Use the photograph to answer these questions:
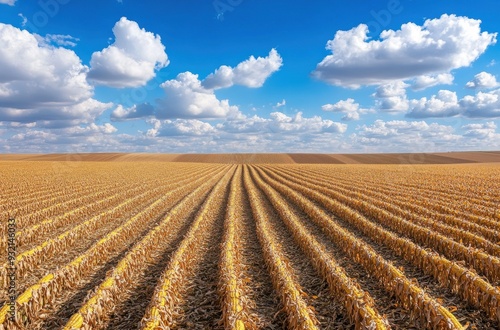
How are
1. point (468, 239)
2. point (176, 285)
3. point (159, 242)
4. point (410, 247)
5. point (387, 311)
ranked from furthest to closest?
Answer: 1. point (159, 242)
2. point (468, 239)
3. point (410, 247)
4. point (176, 285)
5. point (387, 311)

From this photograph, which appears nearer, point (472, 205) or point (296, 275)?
point (296, 275)

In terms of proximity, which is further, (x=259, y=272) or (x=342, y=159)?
(x=342, y=159)

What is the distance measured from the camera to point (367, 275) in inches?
367

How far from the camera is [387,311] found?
23.5ft

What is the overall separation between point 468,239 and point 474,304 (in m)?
4.88

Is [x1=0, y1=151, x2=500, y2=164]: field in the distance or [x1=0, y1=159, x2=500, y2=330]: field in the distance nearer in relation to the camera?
[x1=0, y1=159, x2=500, y2=330]: field in the distance

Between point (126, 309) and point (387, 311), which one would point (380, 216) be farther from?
point (126, 309)

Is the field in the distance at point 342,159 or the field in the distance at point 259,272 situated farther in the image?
the field in the distance at point 342,159

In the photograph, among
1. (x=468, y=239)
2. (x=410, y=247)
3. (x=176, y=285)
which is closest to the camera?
(x=176, y=285)

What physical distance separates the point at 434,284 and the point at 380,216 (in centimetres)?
746

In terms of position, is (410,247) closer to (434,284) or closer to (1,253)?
(434,284)

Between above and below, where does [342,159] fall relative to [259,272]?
above

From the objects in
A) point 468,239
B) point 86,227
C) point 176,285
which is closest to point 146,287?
point 176,285

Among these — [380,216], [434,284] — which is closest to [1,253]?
[434,284]
